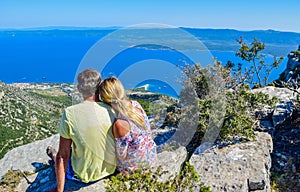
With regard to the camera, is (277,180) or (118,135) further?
(277,180)

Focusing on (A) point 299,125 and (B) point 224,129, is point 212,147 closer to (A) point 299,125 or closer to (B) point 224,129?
(B) point 224,129

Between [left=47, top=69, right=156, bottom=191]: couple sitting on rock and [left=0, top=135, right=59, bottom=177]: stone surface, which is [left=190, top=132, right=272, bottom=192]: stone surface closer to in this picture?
[left=47, top=69, right=156, bottom=191]: couple sitting on rock

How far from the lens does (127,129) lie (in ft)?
13.5

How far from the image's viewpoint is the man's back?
156 inches

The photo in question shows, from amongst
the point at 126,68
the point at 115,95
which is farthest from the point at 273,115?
the point at 115,95

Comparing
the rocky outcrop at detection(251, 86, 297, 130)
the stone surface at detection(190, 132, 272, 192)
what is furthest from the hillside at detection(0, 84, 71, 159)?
the stone surface at detection(190, 132, 272, 192)

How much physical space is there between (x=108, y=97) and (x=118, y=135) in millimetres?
541

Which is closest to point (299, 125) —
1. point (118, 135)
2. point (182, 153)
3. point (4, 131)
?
point (182, 153)

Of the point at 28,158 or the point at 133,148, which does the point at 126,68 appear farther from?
the point at 28,158

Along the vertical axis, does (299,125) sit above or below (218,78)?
below

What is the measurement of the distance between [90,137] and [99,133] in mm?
133

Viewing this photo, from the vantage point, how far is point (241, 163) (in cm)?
531

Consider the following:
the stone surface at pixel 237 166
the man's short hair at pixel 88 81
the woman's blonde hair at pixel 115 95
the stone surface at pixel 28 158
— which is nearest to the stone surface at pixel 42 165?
the stone surface at pixel 28 158

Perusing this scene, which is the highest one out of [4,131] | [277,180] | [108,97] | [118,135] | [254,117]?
[108,97]
